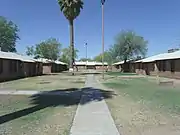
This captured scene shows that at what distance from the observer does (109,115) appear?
30.5 ft

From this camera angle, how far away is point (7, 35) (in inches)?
3073

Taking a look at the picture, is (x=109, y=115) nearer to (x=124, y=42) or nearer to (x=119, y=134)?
(x=119, y=134)

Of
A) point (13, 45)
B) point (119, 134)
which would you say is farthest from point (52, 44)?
point (119, 134)

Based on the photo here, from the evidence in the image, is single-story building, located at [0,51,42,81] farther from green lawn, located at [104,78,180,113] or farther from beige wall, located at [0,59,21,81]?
green lawn, located at [104,78,180,113]

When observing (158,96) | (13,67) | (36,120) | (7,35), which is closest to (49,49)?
(7,35)

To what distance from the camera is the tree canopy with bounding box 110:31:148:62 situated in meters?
66.0

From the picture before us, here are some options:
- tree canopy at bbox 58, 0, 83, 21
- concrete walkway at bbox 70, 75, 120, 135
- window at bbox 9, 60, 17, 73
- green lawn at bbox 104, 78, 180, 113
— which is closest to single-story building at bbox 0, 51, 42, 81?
window at bbox 9, 60, 17, 73

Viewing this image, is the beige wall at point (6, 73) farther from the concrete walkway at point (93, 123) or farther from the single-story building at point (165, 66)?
the concrete walkway at point (93, 123)

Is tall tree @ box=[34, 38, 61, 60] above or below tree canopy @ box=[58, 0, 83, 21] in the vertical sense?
below

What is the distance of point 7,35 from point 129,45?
36839 millimetres

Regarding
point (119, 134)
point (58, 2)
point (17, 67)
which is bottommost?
point (119, 134)

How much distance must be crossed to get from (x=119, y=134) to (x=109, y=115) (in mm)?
2583

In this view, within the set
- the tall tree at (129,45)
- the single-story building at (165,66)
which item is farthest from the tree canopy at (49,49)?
the single-story building at (165,66)

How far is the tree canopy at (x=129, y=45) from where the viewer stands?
2598 inches
